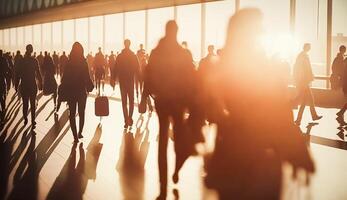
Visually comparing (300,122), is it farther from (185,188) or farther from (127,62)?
(185,188)

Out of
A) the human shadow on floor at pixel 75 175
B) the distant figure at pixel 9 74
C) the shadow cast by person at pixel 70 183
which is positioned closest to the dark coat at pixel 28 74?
the human shadow on floor at pixel 75 175

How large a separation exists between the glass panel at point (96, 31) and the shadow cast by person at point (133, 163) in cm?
2713

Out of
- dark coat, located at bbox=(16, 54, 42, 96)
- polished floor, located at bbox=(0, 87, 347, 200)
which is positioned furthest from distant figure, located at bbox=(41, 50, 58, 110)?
dark coat, located at bbox=(16, 54, 42, 96)

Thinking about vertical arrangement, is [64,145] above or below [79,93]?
below

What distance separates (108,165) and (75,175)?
0.66 meters

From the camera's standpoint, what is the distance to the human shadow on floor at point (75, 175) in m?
4.69

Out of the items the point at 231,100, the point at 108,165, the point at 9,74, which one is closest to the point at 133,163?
the point at 108,165

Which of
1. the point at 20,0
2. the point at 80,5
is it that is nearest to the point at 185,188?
the point at 80,5

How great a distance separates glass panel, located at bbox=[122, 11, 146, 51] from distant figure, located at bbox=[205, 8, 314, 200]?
23375 mm

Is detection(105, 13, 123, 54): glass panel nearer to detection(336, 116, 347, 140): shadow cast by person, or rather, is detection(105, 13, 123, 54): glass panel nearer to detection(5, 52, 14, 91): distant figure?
detection(5, 52, 14, 91): distant figure

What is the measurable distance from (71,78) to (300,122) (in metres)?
5.28

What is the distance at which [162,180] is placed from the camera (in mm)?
4688

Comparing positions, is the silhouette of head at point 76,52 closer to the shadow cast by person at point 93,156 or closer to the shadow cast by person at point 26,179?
the shadow cast by person at point 93,156

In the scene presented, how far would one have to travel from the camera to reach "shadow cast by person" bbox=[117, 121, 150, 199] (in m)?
4.90
